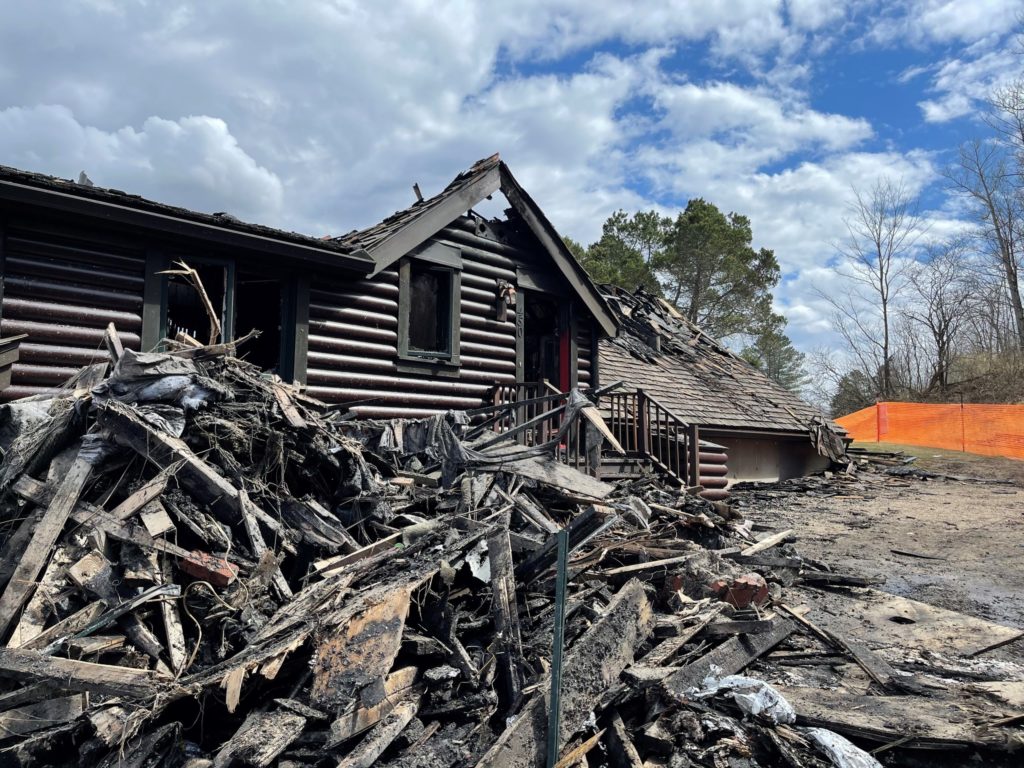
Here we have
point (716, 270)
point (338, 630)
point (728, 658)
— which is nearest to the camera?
point (338, 630)

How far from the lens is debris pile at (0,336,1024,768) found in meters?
3.63

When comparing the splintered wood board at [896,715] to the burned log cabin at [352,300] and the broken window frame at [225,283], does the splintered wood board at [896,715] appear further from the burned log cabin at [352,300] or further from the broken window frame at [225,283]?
the broken window frame at [225,283]

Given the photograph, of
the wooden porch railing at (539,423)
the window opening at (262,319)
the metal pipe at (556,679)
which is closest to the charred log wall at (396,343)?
the wooden porch railing at (539,423)

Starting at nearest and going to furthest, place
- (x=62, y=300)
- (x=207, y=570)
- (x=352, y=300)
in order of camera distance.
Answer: (x=207, y=570) < (x=62, y=300) < (x=352, y=300)

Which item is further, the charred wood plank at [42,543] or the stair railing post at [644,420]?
the stair railing post at [644,420]

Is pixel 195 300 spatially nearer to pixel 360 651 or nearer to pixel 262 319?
pixel 262 319

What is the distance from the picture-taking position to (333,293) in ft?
29.9

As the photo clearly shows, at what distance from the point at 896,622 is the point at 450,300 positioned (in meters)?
7.26

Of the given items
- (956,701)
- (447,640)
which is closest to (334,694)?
(447,640)

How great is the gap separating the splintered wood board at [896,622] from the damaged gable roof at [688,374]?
8520 mm

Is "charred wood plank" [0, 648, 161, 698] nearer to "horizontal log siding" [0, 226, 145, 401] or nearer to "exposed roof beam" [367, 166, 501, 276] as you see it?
"horizontal log siding" [0, 226, 145, 401]

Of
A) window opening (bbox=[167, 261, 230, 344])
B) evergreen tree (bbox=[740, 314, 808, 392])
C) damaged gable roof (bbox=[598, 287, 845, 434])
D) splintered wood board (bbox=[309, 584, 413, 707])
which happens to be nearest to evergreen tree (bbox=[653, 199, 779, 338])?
evergreen tree (bbox=[740, 314, 808, 392])

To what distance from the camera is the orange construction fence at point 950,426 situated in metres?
21.5

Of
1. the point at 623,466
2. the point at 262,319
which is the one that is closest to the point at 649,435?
the point at 623,466
